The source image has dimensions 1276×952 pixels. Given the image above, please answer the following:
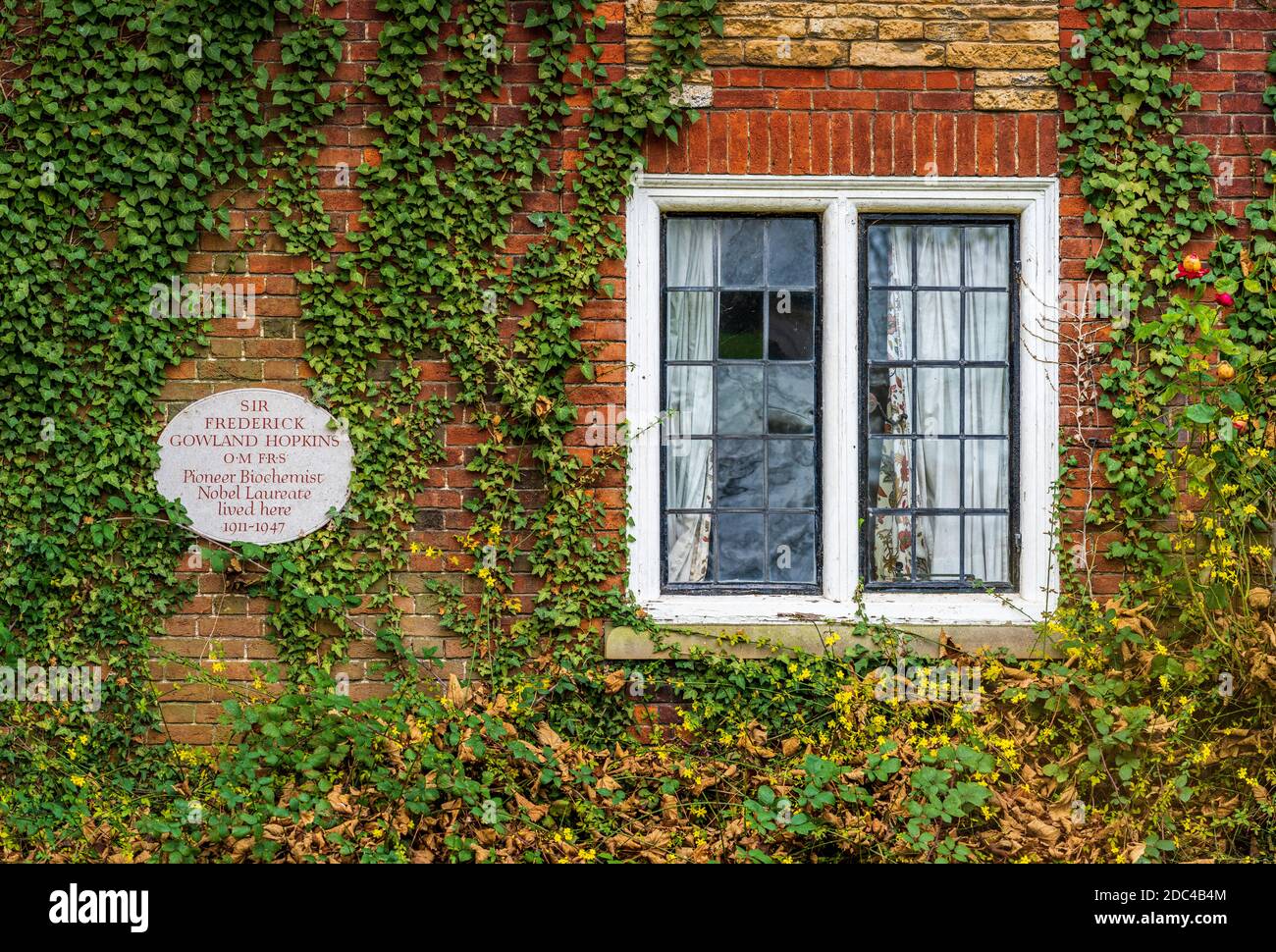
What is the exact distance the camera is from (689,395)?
430 centimetres

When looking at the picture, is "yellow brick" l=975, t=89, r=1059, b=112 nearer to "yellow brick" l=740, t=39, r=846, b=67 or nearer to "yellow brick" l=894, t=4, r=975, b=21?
"yellow brick" l=894, t=4, r=975, b=21

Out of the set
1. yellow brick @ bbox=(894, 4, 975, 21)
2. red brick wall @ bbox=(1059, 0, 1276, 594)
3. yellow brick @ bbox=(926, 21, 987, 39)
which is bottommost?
red brick wall @ bbox=(1059, 0, 1276, 594)

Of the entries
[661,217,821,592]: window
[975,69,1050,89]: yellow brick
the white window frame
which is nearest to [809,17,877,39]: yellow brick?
[975,69,1050,89]: yellow brick

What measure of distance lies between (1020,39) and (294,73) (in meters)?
3.08

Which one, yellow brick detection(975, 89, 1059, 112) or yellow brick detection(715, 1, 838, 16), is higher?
yellow brick detection(715, 1, 838, 16)

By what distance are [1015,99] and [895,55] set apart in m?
0.55

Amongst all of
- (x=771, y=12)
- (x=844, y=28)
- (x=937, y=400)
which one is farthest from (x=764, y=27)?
(x=937, y=400)

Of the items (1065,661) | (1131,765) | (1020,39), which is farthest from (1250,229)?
(1131,765)

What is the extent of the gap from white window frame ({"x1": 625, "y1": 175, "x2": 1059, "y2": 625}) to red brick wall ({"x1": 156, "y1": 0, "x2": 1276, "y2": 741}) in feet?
0.21

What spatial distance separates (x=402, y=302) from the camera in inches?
160

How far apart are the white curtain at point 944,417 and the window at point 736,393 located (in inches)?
14.3

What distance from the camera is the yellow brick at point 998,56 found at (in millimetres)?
4148

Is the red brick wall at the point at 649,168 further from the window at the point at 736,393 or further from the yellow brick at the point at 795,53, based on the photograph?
the window at the point at 736,393

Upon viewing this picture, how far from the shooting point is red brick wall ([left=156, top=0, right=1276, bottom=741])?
4.10 m
